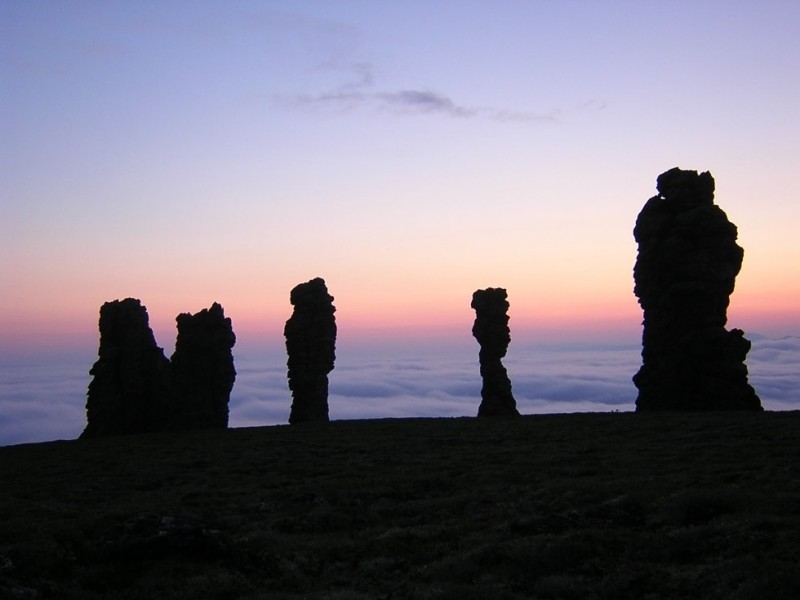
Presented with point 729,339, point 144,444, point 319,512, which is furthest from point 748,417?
point 144,444

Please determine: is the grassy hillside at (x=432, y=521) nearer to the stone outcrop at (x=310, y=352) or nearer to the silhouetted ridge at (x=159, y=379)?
the silhouetted ridge at (x=159, y=379)

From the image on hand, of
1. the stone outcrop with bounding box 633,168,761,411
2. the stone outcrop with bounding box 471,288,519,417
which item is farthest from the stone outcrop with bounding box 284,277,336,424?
the stone outcrop with bounding box 633,168,761,411

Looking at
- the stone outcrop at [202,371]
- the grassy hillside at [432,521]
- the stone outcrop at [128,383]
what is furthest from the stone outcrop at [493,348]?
the stone outcrop at [128,383]

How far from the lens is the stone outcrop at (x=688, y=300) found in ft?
203

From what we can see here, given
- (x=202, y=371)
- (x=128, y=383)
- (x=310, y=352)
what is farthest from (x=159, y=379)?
(x=310, y=352)

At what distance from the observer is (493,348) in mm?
74500

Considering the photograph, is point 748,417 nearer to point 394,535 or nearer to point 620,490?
point 620,490

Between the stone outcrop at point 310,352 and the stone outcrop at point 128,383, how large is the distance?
453 inches

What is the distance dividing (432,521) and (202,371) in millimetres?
48810

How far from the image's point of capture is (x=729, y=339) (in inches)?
2451

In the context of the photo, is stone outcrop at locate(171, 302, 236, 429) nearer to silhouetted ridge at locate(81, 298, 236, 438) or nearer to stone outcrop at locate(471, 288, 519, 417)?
silhouetted ridge at locate(81, 298, 236, 438)

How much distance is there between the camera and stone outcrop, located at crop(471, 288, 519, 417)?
72.4 meters

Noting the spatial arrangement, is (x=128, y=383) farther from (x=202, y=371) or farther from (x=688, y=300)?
(x=688, y=300)

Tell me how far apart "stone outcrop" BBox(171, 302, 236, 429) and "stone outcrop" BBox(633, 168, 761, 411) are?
35.4m
